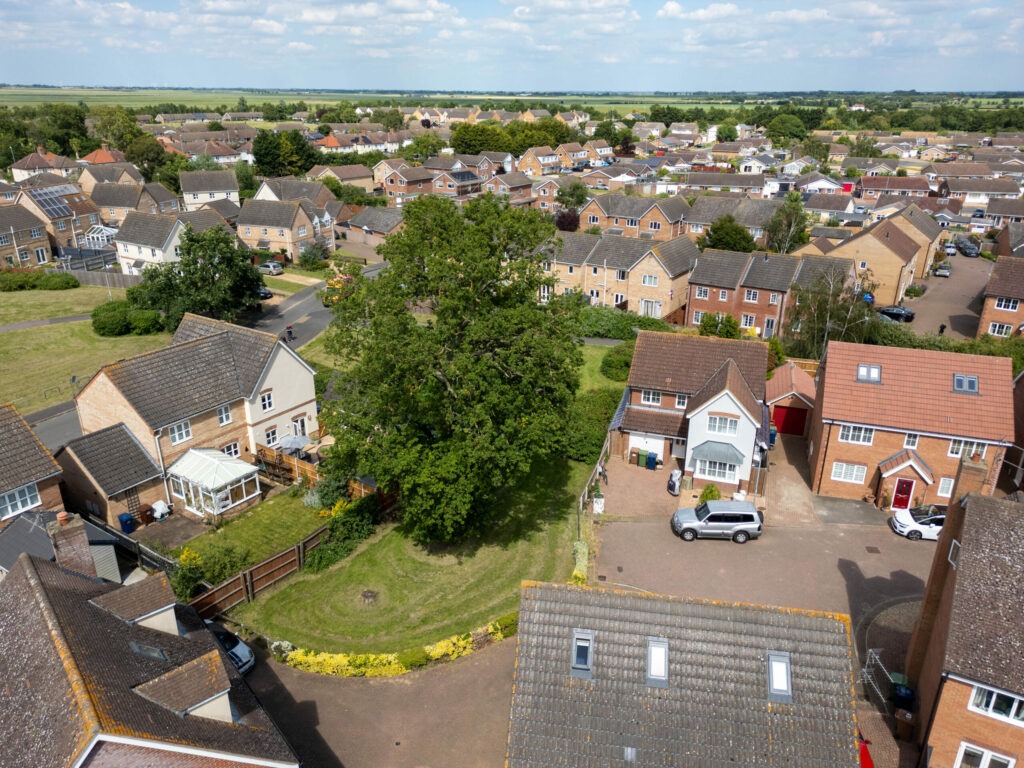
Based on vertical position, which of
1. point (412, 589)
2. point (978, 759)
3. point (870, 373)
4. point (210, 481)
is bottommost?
point (412, 589)

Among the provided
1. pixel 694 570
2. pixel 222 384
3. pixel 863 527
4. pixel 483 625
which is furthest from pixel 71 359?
pixel 863 527

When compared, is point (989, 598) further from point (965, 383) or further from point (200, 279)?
point (200, 279)

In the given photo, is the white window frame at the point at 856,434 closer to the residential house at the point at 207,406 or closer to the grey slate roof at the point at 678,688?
the grey slate roof at the point at 678,688

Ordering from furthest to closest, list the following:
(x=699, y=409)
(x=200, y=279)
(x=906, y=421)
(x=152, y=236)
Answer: (x=152, y=236)
(x=200, y=279)
(x=699, y=409)
(x=906, y=421)

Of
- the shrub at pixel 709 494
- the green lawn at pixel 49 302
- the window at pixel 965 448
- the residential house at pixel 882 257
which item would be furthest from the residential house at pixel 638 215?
the shrub at pixel 709 494

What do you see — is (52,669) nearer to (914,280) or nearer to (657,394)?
(657,394)

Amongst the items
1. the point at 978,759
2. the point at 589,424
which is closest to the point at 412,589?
the point at 589,424
